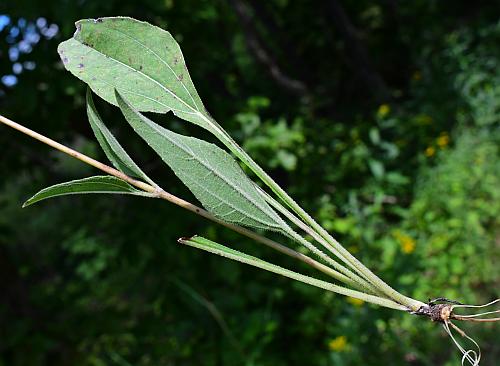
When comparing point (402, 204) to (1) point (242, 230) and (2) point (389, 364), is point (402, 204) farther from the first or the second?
(1) point (242, 230)

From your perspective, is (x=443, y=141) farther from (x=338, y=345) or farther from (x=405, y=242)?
(x=338, y=345)

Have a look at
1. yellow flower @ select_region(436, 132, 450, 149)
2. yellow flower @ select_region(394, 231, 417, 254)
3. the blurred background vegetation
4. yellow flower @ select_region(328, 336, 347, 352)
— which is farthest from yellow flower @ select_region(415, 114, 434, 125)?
yellow flower @ select_region(328, 336, 347, 352)

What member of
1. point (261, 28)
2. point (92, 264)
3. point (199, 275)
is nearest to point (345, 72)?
point (261, 28)

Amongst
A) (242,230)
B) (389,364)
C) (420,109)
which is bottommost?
(389,364)

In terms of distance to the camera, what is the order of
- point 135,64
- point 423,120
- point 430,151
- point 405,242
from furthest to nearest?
point 423,120 → point 430,151 → point 405,242 → point 135,64

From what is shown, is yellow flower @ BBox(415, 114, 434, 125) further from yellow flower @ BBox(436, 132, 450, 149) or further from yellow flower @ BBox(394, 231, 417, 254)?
yellow flower @ BBox(394, 231, 417, 254)

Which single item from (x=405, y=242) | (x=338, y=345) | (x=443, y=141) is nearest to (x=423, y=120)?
(x=443, y=141)
